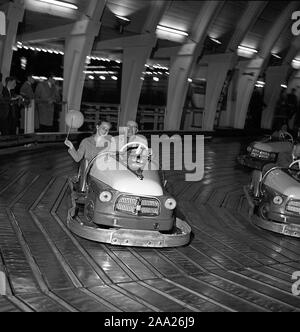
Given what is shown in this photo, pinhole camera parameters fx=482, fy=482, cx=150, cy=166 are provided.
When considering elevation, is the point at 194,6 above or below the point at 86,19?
above

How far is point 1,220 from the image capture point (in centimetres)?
447

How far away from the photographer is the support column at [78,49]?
10.9 metres

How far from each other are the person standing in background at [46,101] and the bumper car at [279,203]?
21.1 ft

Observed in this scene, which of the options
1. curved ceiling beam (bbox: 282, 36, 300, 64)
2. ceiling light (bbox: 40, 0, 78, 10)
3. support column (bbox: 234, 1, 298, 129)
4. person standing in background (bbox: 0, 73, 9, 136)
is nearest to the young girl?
person standing in background (bbox: 0, 73, 9, 136)

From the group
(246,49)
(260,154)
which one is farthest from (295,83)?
(260,154)

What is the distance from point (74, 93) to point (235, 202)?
650cm

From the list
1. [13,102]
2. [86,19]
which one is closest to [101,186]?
[13,102]

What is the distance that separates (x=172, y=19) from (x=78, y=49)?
3.58 m

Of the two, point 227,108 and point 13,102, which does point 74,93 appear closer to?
point 13,102

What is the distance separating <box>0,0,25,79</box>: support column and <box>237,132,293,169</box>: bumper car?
5.18m

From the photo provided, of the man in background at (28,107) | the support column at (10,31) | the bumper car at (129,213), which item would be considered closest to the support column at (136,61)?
the man in background at (28,107)

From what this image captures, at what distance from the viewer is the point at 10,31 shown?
9688mm

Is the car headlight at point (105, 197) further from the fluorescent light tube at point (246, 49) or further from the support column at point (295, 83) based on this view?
the support column at point (295, 83)

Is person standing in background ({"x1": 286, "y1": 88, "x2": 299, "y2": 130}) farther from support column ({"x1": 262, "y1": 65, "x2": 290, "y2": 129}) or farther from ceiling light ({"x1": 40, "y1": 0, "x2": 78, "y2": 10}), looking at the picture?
ceiling light ({"x1": 40, "y1": 0, "x2": 78, "y2": 10})
